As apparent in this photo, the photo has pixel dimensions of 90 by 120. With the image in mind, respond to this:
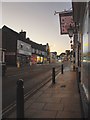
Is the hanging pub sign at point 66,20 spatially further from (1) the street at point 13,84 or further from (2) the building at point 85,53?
(2) the building at point 85,53

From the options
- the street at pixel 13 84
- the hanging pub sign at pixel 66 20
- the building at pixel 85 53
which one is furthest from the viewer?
the hanging pub sign at pixel 66 20

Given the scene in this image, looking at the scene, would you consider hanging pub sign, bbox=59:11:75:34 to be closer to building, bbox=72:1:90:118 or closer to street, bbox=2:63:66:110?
street, bbox=2:63:66:110

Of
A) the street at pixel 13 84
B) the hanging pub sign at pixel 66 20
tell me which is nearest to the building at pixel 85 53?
the street at pixel 13 84

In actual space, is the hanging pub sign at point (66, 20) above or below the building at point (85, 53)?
above

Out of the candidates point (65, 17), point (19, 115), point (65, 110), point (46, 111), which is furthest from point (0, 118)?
point (65, 17)

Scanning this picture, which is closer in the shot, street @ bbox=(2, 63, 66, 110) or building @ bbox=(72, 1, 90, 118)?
building @ bbox=(72, 1, 90, 118)

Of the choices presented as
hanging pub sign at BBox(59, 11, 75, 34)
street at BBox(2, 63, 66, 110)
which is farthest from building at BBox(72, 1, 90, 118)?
hanging pub sign at BBox(59, 11, 75, 34)

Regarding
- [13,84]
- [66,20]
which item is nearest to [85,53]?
[13,84]

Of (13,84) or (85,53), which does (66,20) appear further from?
(85,53)

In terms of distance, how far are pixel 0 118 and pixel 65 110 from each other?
1.98 metres

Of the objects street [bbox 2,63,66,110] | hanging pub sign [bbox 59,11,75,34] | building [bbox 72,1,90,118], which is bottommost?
street [bbox 2,63,66,110]

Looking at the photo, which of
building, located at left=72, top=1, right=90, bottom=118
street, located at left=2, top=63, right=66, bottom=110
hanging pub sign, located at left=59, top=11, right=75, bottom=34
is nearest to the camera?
building, located at left=72, top=1, right=90, bottom=118

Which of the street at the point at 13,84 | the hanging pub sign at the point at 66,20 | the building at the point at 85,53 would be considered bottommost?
the street at the point at 13,84

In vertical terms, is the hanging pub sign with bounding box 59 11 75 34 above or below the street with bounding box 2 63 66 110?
above
